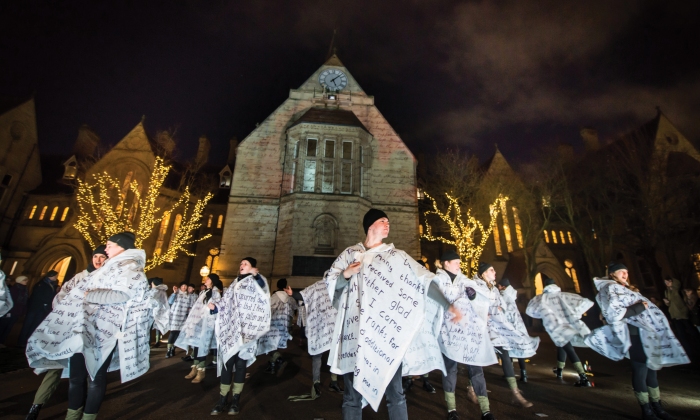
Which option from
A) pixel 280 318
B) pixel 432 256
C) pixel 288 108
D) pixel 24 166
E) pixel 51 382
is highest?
pixel 288 108

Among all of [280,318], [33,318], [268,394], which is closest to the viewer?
[268,394]

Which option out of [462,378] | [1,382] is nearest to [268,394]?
[462,378]

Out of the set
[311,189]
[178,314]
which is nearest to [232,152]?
[311,189]

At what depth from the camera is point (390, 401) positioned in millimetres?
2766

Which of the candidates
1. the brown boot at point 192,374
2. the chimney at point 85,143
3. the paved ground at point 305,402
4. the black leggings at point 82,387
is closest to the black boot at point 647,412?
the paved ground at point 305,402

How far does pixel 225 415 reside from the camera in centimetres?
465

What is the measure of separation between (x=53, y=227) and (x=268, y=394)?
29.3 m

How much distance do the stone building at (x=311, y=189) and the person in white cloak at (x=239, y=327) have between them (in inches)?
471

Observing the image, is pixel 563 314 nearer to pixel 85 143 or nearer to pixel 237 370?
pixel 237 370

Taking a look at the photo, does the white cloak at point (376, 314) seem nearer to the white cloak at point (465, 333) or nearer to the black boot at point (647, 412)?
the white cloak at point (465, 333)

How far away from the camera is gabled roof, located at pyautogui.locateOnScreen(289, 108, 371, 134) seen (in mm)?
20047

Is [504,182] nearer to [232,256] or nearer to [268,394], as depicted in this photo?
[232,256]

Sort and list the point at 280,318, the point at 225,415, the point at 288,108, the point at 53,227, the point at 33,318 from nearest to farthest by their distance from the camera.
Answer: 1. the point at 225,415
2. the point at 280,318
3. the point at 33,318
4. the point at 288,108
5. the point at 53,227

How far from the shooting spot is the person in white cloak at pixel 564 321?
22.5 feet
